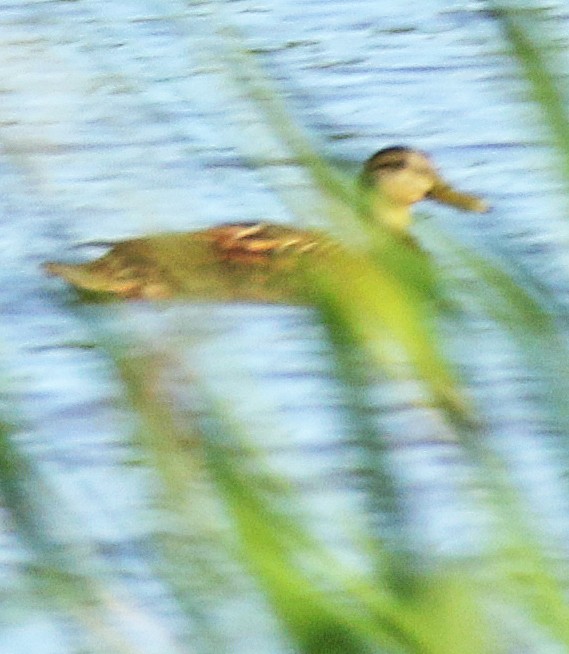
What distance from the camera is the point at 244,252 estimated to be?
108 cm

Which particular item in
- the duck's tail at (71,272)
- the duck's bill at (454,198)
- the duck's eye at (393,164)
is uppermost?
the duck's tail at (71,272)

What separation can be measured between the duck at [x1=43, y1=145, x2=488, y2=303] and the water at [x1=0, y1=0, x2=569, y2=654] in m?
0.01

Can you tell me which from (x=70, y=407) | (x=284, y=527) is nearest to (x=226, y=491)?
(x=284, y=527)

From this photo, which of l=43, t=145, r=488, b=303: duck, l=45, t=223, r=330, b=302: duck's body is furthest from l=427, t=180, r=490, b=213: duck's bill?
l=45, t=223, r=330, b=302: duck's body

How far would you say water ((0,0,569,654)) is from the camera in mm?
455

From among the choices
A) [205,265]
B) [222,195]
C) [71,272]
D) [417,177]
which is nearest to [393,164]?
[417,177]

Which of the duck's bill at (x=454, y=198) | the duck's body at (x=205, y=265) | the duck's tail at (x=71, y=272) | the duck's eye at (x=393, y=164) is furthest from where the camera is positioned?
the duck's eye at (x=393, y=164)

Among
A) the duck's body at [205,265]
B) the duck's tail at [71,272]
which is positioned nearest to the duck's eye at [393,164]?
the duck's body at [205,265]

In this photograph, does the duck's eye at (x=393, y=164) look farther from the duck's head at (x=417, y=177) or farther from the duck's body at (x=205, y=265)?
the duck's body at (x=205, y=265)

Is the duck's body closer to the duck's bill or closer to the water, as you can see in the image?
the water

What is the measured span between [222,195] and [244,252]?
0.18m

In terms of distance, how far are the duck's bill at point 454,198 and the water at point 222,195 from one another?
1.3 inches

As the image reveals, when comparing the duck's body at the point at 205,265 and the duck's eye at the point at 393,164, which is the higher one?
the duck's body at the point at 205,265

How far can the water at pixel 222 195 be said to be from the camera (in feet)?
1.49
